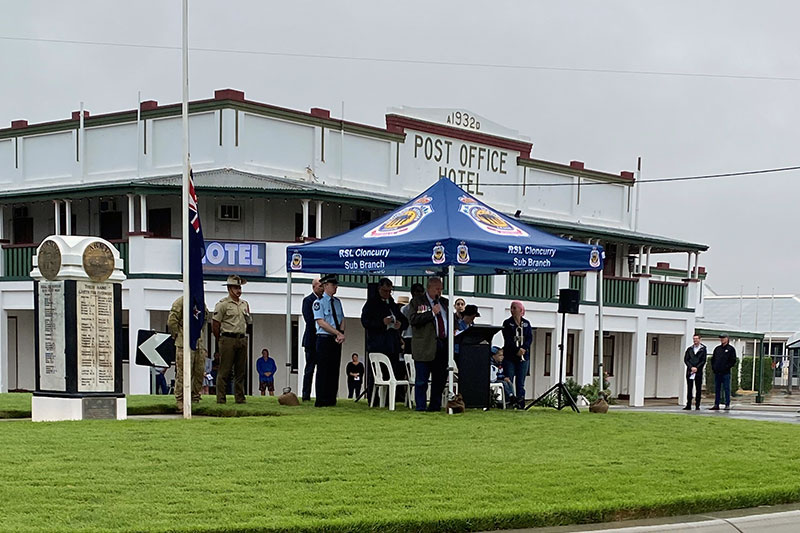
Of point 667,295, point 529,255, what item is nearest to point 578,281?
point 667,295

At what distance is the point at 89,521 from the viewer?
264 inches

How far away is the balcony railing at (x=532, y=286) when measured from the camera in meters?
33.7

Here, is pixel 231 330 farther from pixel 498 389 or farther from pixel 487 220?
pixel 498 389

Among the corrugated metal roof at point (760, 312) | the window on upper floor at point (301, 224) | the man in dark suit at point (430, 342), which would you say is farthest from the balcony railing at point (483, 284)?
the corrugated metal roof at point (760, 312)

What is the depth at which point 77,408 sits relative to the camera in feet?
43.0

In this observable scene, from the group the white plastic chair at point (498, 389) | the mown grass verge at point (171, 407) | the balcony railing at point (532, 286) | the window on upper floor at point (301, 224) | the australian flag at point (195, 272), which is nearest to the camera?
the australian flag at point (195, 272)

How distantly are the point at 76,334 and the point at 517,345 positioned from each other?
704cm

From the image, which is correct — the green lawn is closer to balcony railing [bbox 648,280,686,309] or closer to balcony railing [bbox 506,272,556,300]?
balcony railing [bbox 506,272,556,300]

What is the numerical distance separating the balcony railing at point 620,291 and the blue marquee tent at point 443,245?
20.5m

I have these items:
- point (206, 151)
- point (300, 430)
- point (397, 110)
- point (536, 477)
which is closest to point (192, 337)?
point (300, 430)

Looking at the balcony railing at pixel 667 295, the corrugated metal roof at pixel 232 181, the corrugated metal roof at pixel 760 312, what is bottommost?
the corrugated metal roof at pixel 760 312

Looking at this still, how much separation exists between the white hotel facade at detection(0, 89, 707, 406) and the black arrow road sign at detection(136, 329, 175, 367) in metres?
11.4

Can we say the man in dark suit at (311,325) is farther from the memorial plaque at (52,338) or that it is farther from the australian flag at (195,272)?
the memorial plaque at (52,338)

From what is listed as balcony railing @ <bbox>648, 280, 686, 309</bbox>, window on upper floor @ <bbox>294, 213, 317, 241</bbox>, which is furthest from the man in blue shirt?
balcony railing @ <bbox>648, 280, 686, 309</bbox>
